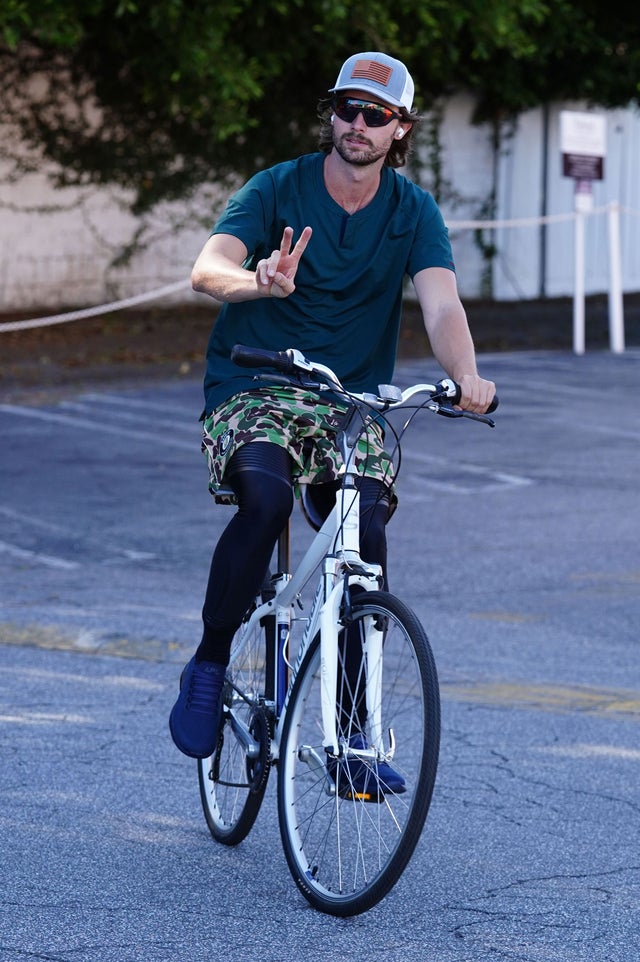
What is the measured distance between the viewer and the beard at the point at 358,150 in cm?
427

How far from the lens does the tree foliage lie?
18.0m

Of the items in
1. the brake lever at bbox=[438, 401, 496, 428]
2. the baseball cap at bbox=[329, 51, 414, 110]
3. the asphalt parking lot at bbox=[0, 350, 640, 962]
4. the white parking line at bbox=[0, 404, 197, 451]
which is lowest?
the asphalt parking lot at bbox=[0, 350, 640, 962]

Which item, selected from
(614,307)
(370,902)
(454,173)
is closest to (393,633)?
(370,902)

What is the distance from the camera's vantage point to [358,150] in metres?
4.27

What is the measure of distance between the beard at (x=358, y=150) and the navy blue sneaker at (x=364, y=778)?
142cm

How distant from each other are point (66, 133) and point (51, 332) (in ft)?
10.7

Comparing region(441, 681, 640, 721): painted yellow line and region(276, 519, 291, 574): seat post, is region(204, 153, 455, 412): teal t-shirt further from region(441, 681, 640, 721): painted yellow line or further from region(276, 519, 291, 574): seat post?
region(441, 681, 640, 721): painted yellow line

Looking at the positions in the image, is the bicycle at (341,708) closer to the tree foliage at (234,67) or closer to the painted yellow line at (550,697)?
the painted yellow line at (550,697)

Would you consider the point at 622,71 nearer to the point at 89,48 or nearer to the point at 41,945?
the point at 89,48

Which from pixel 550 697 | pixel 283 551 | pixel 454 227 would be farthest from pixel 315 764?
pixel 454 227

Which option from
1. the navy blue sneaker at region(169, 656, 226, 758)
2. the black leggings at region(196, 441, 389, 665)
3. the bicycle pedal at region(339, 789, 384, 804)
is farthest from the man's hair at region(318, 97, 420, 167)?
Result: the bicycle pedal at region(339, 789, 384, 804)

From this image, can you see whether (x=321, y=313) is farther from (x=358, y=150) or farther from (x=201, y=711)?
(x=201, y=711)

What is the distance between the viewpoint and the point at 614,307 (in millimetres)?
19047

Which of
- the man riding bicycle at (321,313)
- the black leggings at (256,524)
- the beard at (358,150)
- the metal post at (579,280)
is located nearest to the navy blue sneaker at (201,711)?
the man riding bicycle at (321,313)
